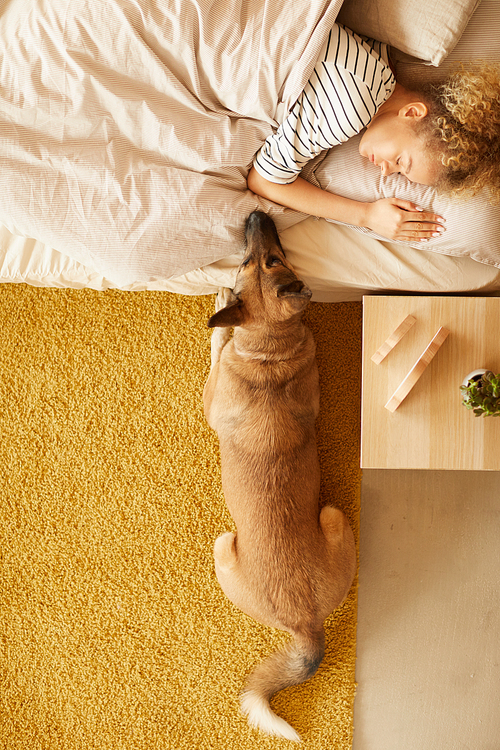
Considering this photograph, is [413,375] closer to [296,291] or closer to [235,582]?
[296,291]

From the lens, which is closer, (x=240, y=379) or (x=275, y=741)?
(x=240, y=379)

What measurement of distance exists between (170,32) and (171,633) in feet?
7.22

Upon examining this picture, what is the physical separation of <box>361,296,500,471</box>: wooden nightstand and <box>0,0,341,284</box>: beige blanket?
0.69m

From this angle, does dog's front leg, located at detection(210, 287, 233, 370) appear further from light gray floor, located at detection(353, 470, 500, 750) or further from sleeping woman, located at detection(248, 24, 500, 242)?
light gray floor, located at detection(353, 470, 500, 750)

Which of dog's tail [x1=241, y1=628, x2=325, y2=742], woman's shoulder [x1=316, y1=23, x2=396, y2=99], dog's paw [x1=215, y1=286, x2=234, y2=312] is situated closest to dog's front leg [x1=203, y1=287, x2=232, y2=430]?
dog's paw [x1=215, y1=286, x2=234, y2=312]

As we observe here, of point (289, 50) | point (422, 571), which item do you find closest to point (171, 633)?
point (422, 571)

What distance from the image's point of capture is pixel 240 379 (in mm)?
1769

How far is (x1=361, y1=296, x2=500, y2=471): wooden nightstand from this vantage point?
1669mm

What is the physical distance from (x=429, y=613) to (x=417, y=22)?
216 centimetres

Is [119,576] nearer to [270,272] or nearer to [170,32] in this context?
[270,272]

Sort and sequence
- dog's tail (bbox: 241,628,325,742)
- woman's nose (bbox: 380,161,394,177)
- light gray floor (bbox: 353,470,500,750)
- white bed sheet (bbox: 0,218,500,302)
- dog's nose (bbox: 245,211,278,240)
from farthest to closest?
light gray floor (bbox: 353,470,500,750)
dog's tail (bbox: 241,628,325,742)
white bed sheet (bbox: 0,218,500,302)
dog's nose (bbox: 245,211,278,240)
woman's nose (bbox: 380,161,394,177)

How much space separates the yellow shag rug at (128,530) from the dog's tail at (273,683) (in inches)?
5.2

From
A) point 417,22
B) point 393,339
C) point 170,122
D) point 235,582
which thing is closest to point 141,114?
point 170,122

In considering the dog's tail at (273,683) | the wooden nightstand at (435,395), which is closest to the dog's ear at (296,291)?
the wooden nightstand at (435,395)
